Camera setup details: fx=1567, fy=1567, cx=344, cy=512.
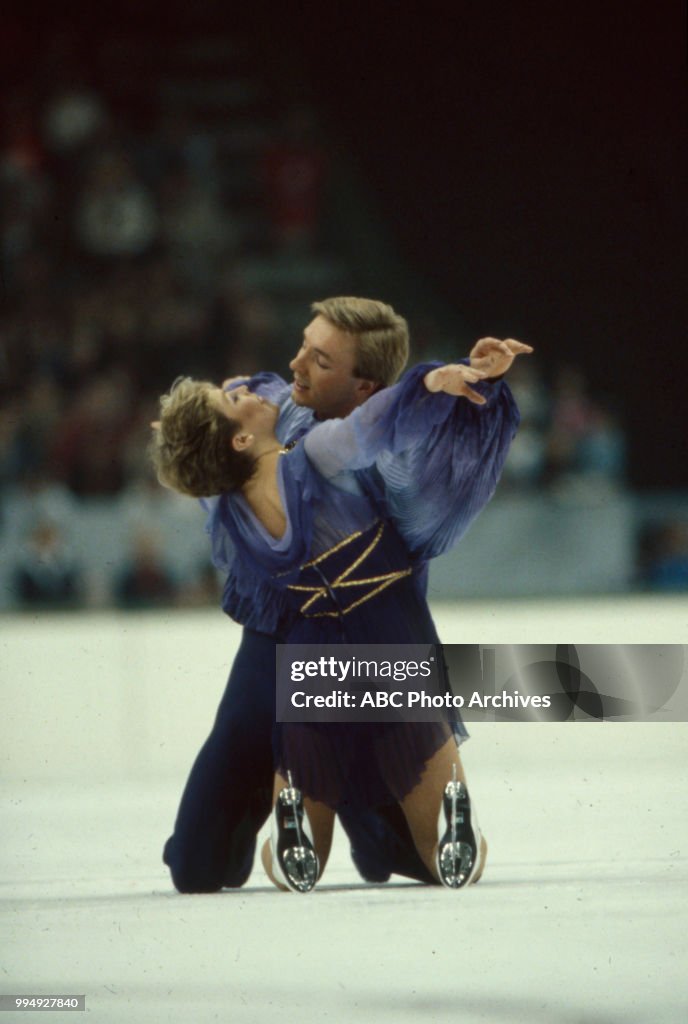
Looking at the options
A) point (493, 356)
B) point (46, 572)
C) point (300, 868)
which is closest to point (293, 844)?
point (300, 868)

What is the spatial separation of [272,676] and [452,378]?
584mm

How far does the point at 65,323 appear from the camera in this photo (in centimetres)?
399

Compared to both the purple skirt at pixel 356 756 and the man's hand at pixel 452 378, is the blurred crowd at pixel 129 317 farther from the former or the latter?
the purple skirt at pixel 356 756

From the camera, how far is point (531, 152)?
3543 millimetres

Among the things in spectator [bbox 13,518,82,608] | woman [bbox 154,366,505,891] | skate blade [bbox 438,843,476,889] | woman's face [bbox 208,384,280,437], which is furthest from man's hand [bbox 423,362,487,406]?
spectator [bbox 13,518,82,608]

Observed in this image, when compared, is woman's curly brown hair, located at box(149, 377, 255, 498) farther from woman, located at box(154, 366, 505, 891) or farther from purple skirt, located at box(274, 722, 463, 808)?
purple skirt, located at box(274, 722, 463, 808)

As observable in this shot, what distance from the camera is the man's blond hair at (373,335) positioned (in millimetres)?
2271

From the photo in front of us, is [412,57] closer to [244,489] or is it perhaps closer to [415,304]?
[415,304]

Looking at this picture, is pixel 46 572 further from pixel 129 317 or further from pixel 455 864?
pixel 129 317

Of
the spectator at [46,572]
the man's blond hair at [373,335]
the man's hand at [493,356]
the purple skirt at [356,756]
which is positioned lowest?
the purple skirt at [356,756]

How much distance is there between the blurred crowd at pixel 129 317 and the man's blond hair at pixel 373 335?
0.14 meters

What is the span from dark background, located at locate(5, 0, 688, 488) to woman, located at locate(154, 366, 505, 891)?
0.77 m

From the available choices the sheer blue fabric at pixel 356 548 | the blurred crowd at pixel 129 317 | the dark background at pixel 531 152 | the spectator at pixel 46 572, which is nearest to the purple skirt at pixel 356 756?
the sheer blue fabric at pixel 356 548

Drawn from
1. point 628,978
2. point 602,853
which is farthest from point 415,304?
point 628,978
